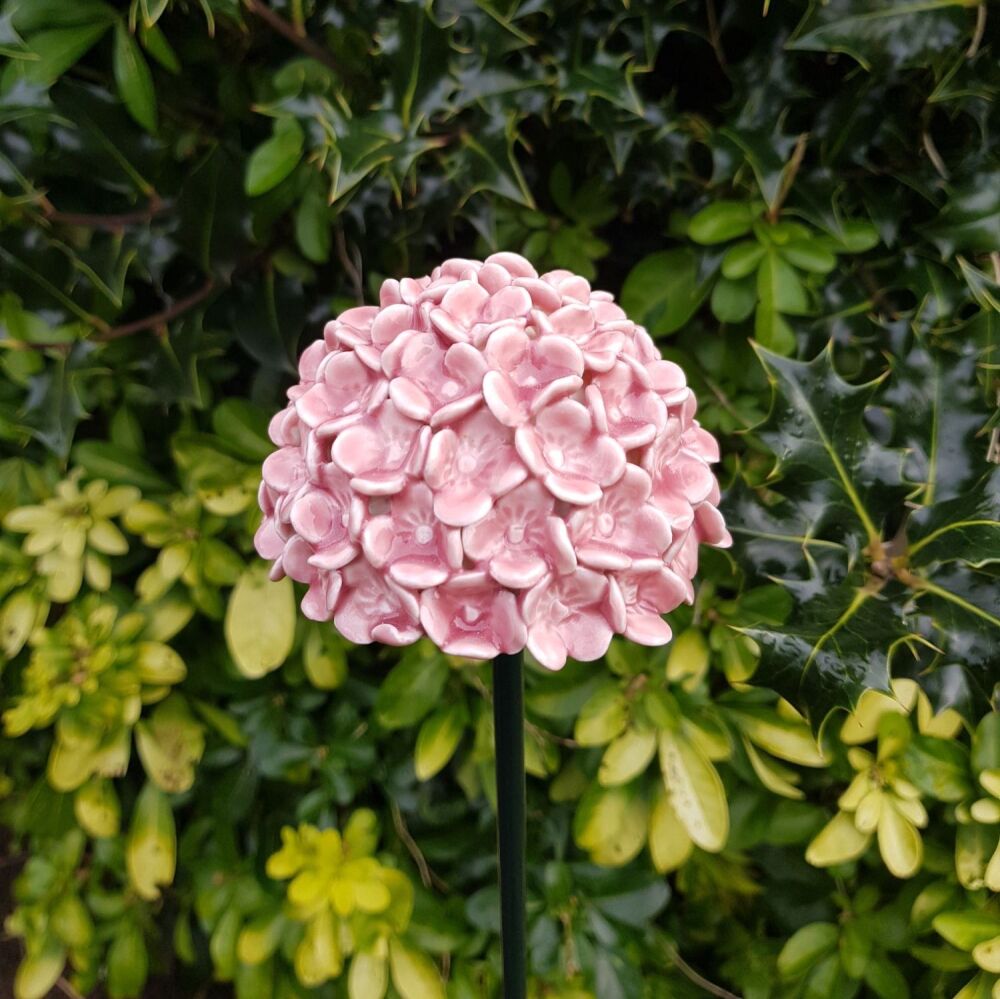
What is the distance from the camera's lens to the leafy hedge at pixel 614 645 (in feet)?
2.13

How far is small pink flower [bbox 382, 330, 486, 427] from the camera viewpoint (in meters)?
0.36

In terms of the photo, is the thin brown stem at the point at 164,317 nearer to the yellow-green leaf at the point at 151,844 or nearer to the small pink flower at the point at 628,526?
the yellow-green leaf at the point at 151,844

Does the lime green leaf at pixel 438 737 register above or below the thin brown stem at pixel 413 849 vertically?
above

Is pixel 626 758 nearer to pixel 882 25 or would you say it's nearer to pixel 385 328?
pixel 385 328

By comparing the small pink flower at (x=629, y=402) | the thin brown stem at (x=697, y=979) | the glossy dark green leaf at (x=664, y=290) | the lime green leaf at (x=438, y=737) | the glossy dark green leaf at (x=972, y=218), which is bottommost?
the thin brown stem at (x=697, y=979)

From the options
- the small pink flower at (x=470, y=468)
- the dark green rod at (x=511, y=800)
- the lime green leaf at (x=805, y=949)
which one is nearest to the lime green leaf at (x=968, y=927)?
the lime green leaf at (x=805, y=949)

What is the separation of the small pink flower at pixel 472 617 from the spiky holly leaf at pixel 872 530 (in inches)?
10.4

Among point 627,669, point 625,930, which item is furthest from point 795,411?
point 625,930

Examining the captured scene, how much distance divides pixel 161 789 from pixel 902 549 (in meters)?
0.75

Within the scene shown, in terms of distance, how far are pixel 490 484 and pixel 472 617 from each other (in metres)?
0.06

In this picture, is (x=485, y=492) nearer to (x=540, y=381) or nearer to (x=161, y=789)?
(x=540, y=381)

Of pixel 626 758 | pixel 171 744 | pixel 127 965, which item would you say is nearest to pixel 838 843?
pixel 626 758

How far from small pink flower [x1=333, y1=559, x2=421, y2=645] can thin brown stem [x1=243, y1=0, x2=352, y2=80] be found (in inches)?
23.1

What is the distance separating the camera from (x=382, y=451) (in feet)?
1.23
